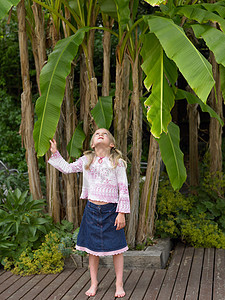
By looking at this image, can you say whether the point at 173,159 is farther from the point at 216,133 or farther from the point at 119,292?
the point at 216,133

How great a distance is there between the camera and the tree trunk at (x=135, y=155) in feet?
14.0

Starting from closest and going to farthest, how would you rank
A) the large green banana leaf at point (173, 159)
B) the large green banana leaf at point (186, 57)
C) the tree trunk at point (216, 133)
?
1. the large green banana leaf at point (186, 57)
2. the large green banana leaf at point (173, 159)
3. the tree trunk at point (216, 133)

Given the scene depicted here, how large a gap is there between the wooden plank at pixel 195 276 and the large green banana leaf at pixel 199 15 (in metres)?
2.25

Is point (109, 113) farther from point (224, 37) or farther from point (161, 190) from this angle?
point (161, 190)

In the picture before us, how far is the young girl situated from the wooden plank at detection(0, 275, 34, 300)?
0.69 m

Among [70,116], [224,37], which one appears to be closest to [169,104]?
[224,37]

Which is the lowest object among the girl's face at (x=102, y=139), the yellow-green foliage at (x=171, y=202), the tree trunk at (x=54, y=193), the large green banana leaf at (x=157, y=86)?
the yellow-green foliage at (x=171, y=202)

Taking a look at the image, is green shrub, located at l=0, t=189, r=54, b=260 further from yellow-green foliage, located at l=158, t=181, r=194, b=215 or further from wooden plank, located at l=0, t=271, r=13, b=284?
yellow-green foliage, located at l=158, t=181, r=194, b=215

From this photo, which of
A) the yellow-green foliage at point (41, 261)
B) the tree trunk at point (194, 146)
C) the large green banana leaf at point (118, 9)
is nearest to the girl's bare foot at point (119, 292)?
the yellow-green foliage at point (41, 261)

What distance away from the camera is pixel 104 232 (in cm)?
370

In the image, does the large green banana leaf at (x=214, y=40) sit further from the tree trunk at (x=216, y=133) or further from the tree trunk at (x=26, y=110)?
the tree trunk at (x=216, y=133)

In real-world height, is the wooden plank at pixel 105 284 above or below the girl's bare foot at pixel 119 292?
below

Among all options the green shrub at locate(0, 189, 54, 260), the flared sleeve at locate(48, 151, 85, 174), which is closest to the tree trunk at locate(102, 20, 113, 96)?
the flared sleeve at locate(48, 151, 85, 174)

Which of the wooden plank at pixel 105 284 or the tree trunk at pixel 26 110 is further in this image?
the tree trunk at pixel 26 110
